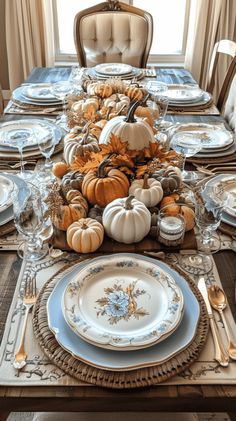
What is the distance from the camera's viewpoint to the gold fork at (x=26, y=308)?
0.64 m

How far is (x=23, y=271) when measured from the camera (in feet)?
2.74

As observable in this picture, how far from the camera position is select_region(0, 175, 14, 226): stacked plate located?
38.9 inches

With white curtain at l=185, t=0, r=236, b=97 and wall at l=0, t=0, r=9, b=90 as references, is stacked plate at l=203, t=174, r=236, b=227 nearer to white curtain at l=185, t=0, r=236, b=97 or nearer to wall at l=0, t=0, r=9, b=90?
white curtain at l=185, t=0, r=236, b=97

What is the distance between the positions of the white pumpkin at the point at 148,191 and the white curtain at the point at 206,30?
2000 millimetres

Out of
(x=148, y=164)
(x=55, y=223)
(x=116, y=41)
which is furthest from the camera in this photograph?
(x=116, y=41)

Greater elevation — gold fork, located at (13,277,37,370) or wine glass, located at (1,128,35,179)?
gold fork, located at (13,277,37,370)

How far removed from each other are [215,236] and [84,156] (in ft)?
1.31

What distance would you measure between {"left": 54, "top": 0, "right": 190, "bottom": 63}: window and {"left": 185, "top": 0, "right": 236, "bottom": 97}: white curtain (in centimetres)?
23

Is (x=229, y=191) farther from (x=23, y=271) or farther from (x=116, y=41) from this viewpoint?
(x=116, y=41)

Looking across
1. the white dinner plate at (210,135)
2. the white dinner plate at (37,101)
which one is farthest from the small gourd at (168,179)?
the white dinner plate at (37,101)

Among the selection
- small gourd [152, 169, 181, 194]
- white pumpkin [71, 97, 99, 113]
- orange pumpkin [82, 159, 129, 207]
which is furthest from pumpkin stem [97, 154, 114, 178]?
white pumpkin [71, 97, 99, 113]

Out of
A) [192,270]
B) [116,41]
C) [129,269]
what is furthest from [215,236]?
[116,41]

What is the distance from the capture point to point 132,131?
1086mm

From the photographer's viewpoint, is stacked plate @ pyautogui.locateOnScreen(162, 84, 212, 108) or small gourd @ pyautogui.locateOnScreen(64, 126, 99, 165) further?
stacked plate @ pyautogui.locateOnScreen(162, 84, 212, 108)
